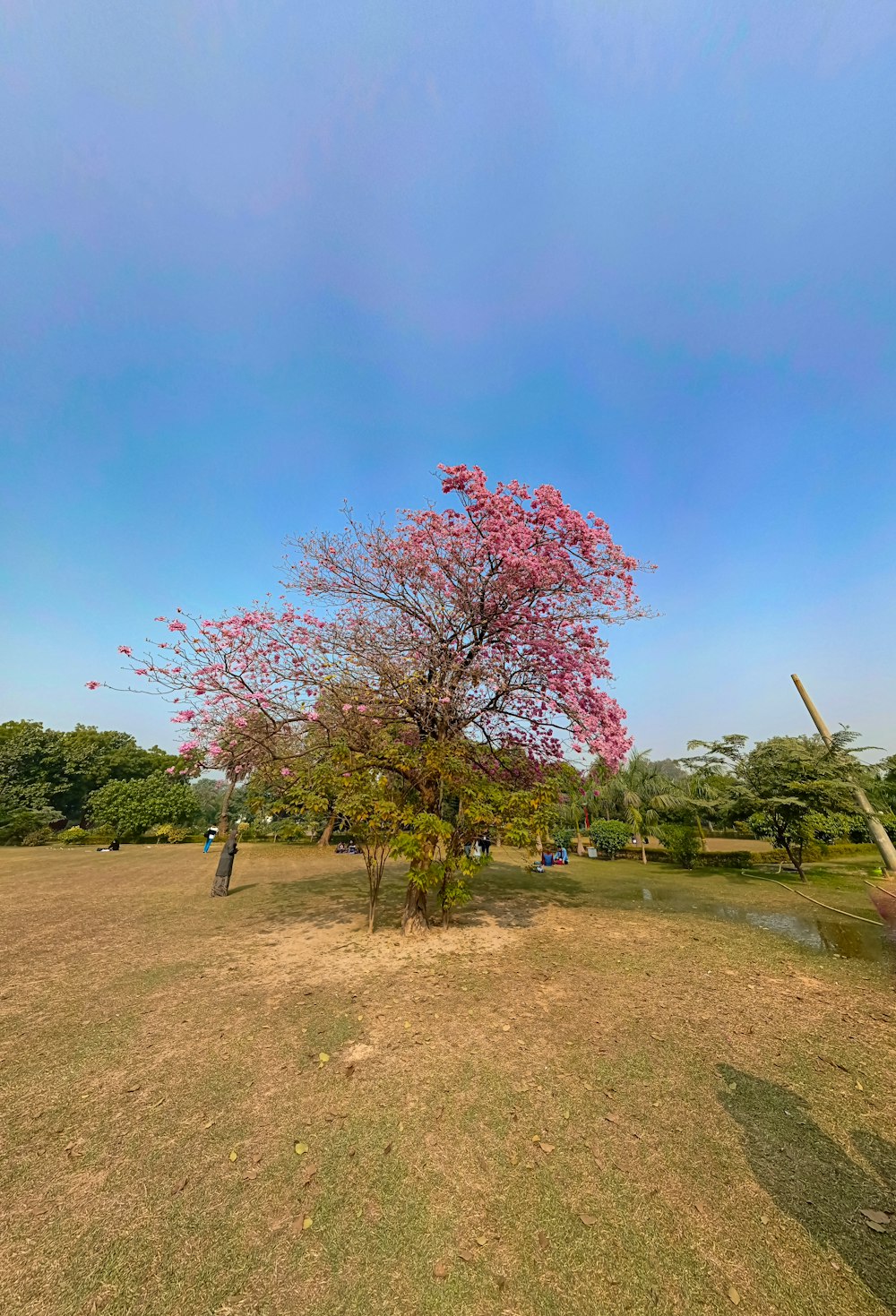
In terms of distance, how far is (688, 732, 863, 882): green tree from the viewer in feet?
53.8

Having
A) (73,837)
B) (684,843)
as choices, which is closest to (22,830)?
(73,837)

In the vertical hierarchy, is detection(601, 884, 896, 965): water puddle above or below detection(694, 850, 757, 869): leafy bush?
below

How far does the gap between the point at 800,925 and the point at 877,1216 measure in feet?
33.2

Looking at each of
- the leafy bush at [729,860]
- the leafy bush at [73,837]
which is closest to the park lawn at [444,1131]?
the leafy bush at [729,860]

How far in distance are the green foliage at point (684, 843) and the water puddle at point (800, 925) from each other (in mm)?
9026

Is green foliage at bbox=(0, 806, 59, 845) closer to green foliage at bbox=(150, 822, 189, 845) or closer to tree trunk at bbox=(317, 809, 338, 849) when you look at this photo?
green foliage at bbox=(150, 822, 189, 845)

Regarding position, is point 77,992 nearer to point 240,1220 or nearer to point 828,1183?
point 240,1220

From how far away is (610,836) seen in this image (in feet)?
97.9

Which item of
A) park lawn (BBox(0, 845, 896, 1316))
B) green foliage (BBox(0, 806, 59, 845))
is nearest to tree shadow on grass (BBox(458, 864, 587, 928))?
park lawn (BBox(0, 845, 896, 1316))

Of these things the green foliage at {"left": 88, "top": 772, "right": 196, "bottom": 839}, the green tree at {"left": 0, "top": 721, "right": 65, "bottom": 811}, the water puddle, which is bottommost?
the water puddle

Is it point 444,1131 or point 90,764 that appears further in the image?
point 90,764

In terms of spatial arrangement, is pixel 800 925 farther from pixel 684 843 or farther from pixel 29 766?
pixel 29 766

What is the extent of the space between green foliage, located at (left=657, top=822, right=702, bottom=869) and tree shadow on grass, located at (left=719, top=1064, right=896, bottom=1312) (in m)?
21.7

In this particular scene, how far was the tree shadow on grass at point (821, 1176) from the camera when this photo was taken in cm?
319
